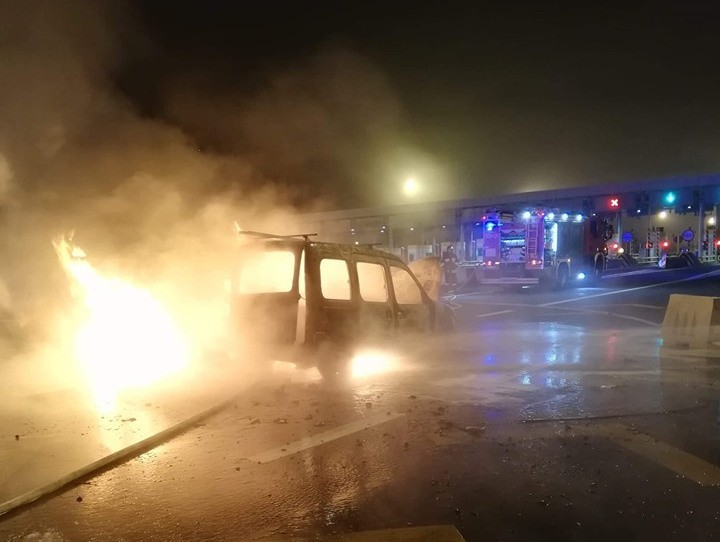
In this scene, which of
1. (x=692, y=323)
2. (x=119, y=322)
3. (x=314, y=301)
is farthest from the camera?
(x=692, y=323)

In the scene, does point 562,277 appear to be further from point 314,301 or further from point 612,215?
point 314,301

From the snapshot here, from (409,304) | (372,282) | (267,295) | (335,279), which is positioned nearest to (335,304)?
(335,279)

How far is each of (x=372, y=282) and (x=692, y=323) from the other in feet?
20.1

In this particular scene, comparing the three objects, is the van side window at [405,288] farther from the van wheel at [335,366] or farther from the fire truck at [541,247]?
the fire truck at [541,247]

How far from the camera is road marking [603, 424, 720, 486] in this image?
383cm

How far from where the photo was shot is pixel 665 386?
6.44 meters

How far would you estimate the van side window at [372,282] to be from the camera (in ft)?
22.7

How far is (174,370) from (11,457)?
3040 millimetres

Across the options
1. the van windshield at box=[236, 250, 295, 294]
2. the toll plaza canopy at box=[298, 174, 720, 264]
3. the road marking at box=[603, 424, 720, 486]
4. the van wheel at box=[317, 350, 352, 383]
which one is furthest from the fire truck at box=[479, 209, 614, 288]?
the road marking at box=[603, 424, 720, 486]

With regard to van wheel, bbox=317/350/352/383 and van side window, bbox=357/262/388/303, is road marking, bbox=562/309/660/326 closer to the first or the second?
van side window, bbox=357/262/388/303

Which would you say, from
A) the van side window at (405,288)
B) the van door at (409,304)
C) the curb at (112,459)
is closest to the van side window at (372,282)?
the van door at (409,304)

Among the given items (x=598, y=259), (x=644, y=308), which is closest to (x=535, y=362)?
(x=644, y=308)

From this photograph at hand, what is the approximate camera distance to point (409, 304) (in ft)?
24.3

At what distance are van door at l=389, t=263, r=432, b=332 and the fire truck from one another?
12.9m
